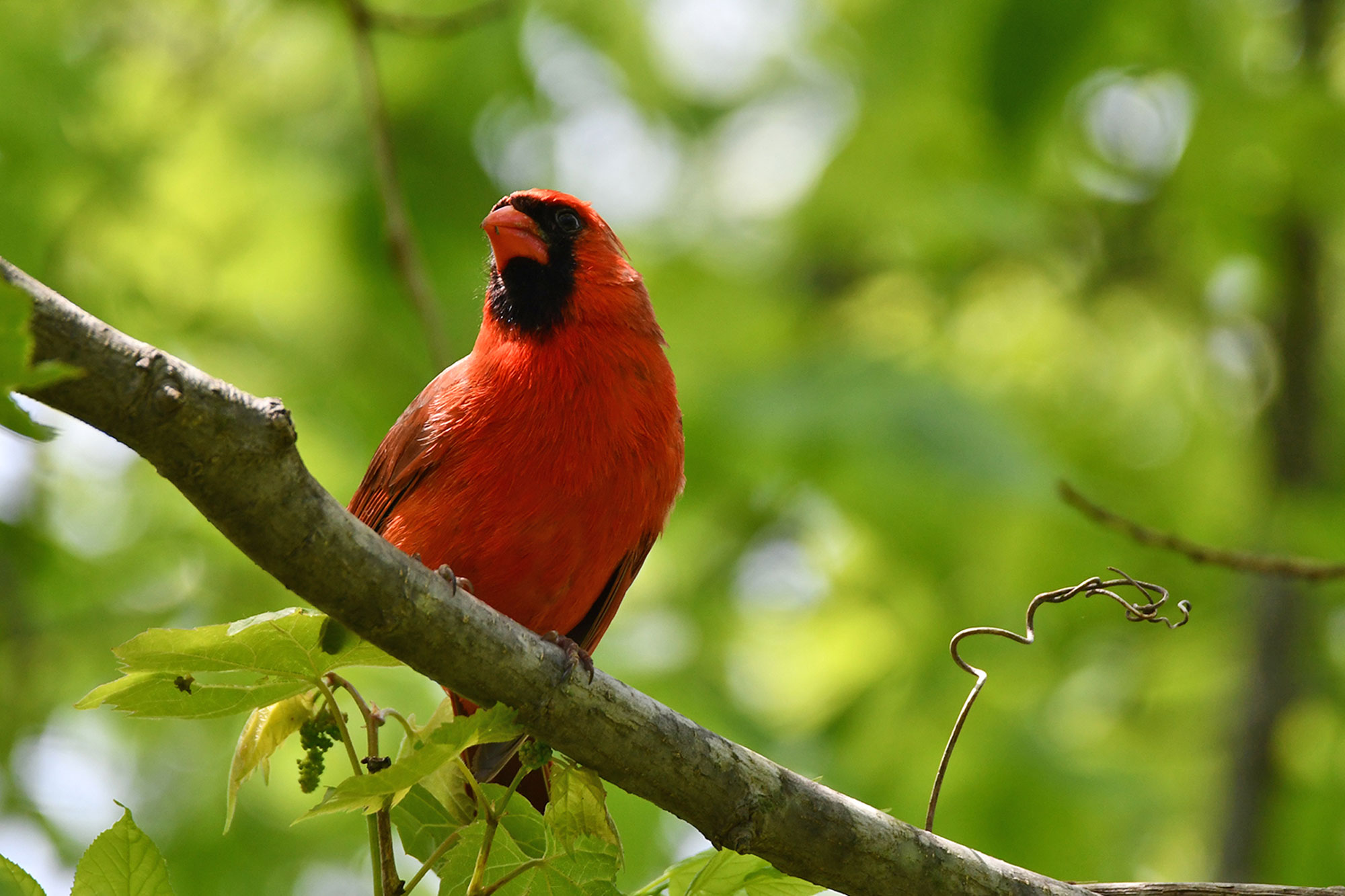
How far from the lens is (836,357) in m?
5.30

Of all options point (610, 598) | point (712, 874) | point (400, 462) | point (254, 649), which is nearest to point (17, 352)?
point (254, 649)

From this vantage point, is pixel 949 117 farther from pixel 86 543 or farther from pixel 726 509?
pixel 86 543

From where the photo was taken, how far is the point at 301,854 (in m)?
6.02

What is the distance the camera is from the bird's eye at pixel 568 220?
12.0ft

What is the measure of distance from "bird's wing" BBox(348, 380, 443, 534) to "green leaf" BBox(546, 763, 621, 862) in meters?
1.07

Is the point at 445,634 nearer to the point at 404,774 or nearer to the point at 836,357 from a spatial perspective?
the point at 404,774

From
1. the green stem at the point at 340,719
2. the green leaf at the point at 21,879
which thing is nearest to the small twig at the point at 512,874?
the green stem at the point at 340,719

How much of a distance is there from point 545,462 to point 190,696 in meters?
1.10

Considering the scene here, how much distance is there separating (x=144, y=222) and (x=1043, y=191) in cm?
416

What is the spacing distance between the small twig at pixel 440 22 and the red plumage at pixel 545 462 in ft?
4.89

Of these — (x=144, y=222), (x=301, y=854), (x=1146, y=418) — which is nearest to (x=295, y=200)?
(x=144, y=222)

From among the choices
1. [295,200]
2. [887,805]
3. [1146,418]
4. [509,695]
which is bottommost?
[887,805]

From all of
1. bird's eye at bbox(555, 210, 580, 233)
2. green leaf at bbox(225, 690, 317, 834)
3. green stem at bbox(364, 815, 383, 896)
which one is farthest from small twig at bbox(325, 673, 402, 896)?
bird's eye at bbox(555, 210, 580, 233)

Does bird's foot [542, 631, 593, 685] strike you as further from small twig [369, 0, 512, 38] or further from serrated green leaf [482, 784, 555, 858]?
small twig [369, 0, 512, 38]
